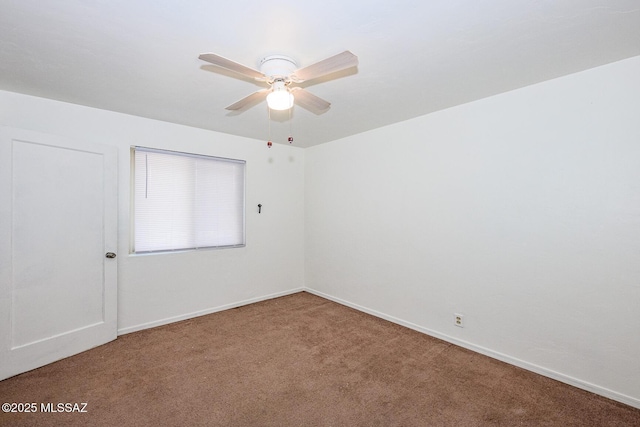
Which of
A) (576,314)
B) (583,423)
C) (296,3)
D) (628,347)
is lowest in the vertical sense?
(583,423)

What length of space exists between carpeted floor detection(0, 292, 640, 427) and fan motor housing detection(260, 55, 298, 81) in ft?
7.38

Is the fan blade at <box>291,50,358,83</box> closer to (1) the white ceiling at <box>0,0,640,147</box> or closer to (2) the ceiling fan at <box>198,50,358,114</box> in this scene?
(2) the ceiling fan at <box>198,50,358,114</box>

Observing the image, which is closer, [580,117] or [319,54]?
[319,54]

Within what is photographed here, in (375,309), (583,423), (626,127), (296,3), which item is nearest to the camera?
(296,3)

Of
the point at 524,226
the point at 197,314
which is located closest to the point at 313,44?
the point at 524,226

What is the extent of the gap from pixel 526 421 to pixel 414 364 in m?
0.84

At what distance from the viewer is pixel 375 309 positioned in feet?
12.1

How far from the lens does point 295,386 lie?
7.32ft

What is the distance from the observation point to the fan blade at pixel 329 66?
150 cm

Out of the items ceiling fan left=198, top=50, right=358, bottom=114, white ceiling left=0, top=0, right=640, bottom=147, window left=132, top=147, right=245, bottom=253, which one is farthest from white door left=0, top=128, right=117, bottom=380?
ceiling fan left=198, top=50, right=358, bottom=114

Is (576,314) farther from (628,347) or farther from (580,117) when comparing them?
(580,117)

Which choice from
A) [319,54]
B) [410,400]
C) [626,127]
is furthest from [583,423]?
[319,54]

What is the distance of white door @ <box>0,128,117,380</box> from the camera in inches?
91.8

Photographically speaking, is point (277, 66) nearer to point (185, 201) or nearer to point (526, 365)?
point (185, 201)
